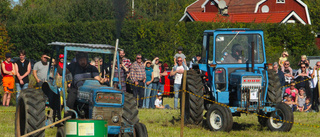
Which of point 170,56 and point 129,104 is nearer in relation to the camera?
point 129,104

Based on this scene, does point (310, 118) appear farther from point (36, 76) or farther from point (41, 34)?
point (41, 34)

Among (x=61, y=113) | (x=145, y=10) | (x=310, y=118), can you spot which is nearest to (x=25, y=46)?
(x=310, y=118)

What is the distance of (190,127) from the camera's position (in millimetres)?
12141

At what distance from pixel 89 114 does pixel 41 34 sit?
32.9 metres

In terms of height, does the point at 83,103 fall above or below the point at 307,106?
above

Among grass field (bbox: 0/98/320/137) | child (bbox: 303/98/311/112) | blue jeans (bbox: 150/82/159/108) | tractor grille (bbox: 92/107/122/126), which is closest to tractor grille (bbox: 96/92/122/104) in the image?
tractor grille (bbox: 92/107/122/126)

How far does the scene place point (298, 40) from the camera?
129 feet

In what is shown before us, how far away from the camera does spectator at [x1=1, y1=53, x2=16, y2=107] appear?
1666 cm

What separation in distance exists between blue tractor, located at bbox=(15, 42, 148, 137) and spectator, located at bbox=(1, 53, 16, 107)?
7.23 meters

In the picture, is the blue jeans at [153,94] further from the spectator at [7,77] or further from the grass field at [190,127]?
the spectator at [7,77]

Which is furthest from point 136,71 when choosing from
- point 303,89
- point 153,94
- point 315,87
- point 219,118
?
point 219,118

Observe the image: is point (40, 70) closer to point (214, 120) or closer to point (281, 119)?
point (214, 120)

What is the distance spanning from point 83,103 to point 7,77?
30.3 feet

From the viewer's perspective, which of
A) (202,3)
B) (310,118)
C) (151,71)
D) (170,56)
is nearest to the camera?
(310,118)
